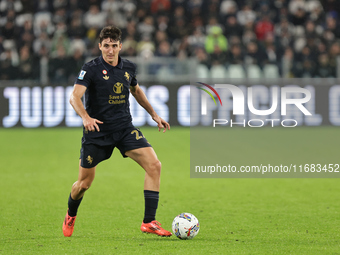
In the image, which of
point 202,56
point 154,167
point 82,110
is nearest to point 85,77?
point 82,110

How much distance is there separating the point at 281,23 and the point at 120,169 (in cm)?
1125

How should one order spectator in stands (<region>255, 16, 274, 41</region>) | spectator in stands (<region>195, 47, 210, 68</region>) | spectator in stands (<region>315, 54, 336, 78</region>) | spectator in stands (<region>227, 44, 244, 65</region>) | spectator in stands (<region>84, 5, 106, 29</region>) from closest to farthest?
spectator in stands (<region>195, 47, 210, 68</region>)
spectator in stands (<region>315, 54, 336, 78</region>)
spectator in stands (<region>227, 44, 244, 65</region>)
spectator in stands (<region>84, 5, 106, 29</region>)
spectator in stands (<region>255, 16, 274, 41</region>)

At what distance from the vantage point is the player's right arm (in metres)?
5.50

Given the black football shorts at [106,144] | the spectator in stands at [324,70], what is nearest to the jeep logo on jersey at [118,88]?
the black football shorts at [106,144]

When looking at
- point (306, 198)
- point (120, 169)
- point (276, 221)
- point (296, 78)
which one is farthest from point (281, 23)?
point (276, 221)

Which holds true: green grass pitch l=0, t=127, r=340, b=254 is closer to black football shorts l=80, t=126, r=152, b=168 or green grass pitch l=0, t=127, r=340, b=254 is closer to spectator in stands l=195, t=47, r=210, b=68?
black football shorts l=80, t=126, r=152, b=168

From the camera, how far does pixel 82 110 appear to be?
559cm

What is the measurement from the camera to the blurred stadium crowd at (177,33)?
59.4 feet

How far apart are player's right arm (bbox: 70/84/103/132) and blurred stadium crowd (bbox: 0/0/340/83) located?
1195 centimetres

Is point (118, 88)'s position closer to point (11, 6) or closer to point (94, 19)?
point (94, 19)

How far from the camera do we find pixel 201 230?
6.18m

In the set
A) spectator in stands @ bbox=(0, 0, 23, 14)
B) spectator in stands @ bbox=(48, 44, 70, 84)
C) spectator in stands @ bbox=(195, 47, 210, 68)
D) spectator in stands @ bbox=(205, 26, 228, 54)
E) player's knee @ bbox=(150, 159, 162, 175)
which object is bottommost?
player's knee @ bbox=(150, 159, 162, 175)

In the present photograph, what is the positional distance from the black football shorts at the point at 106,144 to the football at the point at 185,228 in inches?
32.4

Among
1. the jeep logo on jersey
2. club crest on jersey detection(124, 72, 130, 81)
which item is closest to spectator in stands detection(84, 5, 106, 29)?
club crest on jersey detection(124, 72, 130, 81)
